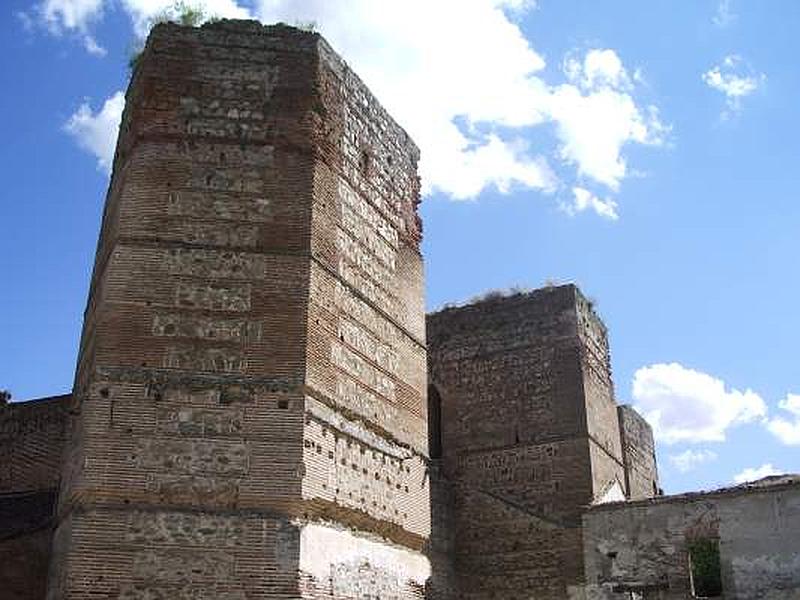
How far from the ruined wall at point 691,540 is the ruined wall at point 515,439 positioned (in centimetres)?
121

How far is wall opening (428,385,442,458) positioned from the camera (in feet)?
61.7

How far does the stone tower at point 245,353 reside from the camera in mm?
8867

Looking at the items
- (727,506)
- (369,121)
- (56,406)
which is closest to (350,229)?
(369,121)

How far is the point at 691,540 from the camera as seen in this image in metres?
14.4

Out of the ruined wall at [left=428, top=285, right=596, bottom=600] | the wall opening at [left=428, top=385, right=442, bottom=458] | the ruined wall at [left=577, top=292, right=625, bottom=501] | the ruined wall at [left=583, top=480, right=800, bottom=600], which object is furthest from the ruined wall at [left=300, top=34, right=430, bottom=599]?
the wall opening at [left=428, top=385, right=442, bottom=458]

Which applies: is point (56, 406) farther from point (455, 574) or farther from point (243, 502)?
point (455, 574)

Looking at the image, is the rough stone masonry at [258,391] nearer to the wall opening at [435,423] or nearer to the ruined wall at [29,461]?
the ruined wall at [29,461]

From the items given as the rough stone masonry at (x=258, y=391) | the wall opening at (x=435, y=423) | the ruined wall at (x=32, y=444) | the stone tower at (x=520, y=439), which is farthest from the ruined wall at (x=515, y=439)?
the ruined wall at (x=32, y=444)

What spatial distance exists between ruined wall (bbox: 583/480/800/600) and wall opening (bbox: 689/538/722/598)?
88mm

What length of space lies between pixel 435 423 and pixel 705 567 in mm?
6462

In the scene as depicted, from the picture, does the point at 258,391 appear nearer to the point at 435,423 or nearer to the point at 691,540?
the point at 691,540

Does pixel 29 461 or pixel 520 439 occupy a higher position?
pixel 520 439

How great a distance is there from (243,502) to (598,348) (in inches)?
460

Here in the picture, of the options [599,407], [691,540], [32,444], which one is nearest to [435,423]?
[599,407]
